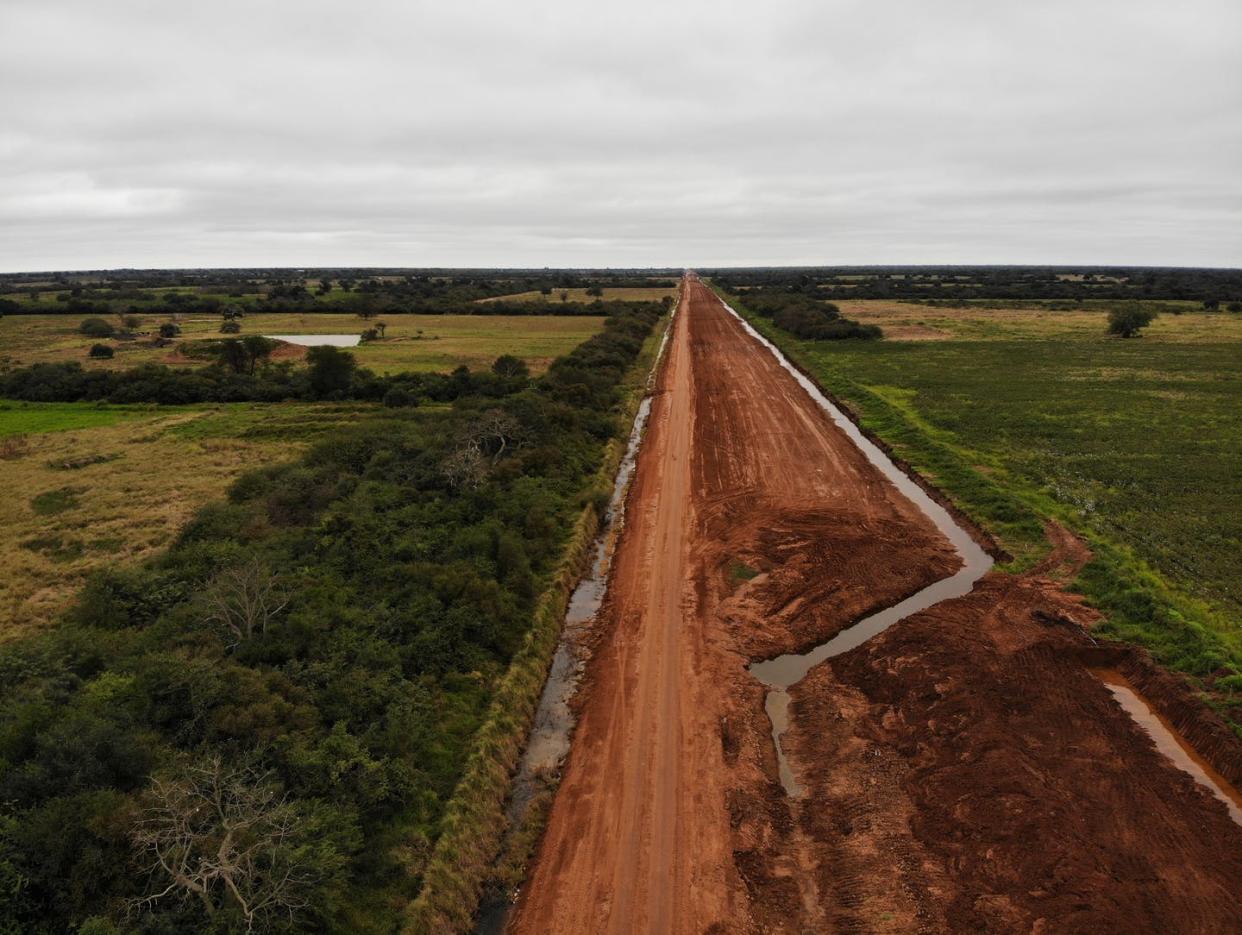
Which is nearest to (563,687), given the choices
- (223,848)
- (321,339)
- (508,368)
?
(223,848)

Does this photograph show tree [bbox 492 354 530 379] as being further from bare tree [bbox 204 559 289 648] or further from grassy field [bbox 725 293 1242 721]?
bare tree [bbox 204 559 289 648]

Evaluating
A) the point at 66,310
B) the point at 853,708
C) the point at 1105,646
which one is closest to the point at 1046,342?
the point at 1105,646

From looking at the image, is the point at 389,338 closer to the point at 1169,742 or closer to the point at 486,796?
the point at 486,796

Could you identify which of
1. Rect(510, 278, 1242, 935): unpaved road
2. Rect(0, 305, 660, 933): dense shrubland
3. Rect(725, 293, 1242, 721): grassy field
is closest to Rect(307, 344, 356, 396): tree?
Rect(0, 305, 660, 933): dense shrubland

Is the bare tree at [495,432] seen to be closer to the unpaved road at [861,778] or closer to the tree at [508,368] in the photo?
the unpaved road at [861,778]

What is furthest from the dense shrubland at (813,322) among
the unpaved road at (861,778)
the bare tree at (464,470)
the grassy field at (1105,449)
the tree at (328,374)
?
the bare tree at (464,470)
